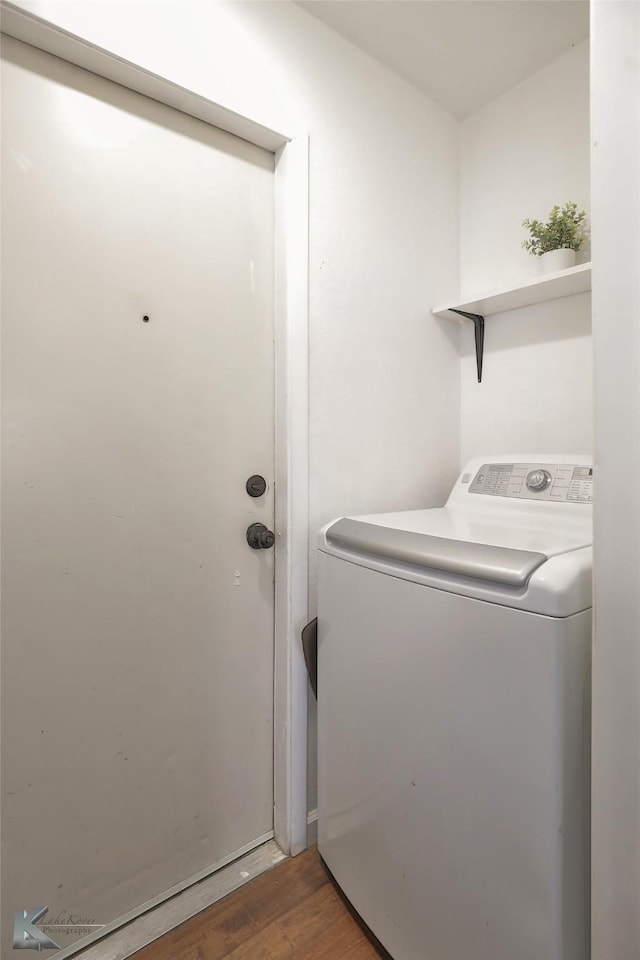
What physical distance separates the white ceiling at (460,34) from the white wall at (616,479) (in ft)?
3.25

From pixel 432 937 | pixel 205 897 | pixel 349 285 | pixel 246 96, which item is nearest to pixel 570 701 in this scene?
pixel 432 937

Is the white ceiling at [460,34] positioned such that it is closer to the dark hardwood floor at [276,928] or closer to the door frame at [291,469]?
the door frame at [291,469]

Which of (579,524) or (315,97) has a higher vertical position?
(315,97)

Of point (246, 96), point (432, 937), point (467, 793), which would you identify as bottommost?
point (432, 937)

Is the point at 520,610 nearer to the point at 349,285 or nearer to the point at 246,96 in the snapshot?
the point at 349,285

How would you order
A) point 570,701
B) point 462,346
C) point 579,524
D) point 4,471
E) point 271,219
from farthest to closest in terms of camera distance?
point 462,346 → point 271,219 → point 579,524 → point 4,471 → point 570,701

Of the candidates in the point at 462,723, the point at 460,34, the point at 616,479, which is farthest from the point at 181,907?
the point at 460,34

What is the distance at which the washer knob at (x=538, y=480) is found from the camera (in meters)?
1.23

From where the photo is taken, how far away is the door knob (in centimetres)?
128

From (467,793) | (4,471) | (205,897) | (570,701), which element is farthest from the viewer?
(205,897)

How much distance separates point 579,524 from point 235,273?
1.07m

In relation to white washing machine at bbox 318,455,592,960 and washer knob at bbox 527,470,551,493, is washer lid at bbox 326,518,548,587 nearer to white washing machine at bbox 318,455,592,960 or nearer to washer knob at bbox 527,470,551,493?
white washing machine at bbox 318,455,592,960

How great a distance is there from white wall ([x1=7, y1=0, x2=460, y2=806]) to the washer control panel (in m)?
0.26

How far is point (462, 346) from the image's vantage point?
1.78 metres
